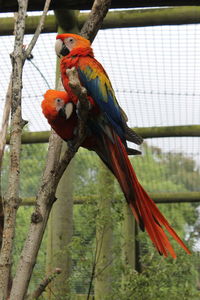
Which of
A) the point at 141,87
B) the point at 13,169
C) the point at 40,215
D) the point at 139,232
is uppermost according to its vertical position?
the point at 141,87

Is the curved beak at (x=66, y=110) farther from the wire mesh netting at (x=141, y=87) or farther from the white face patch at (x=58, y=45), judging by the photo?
the wire mesh netting at (x=141, y=87)

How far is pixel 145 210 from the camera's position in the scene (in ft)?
4.58

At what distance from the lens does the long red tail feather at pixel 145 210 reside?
4.42 ft

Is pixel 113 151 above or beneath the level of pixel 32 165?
beneath

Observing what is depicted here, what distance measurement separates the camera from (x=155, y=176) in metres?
3.50

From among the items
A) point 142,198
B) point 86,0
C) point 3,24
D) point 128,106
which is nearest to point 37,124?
point 128,106

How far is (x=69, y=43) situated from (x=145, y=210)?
0.68m

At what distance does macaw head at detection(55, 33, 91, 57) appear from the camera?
64.6 inches

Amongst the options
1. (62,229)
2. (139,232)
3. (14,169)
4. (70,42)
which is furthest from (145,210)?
(139,232)

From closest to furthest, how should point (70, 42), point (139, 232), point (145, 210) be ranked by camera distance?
point (145, 210), point (70, 42), point (139, 232)

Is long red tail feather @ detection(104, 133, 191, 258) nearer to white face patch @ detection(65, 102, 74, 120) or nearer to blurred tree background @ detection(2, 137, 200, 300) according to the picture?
white face patch @ detection(65, 102, 74, 120)

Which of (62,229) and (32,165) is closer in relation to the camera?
A: (62,229)

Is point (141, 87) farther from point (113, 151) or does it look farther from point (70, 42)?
point (113, 151)

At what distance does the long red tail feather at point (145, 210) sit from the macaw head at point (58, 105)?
0.82 ft
